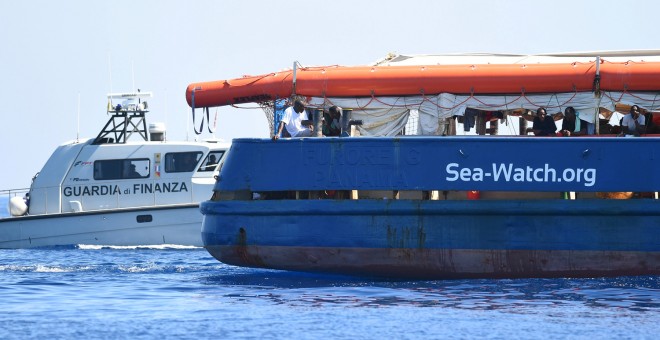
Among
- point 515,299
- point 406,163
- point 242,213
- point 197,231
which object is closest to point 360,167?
point 406,163

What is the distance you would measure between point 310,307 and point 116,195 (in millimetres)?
11635

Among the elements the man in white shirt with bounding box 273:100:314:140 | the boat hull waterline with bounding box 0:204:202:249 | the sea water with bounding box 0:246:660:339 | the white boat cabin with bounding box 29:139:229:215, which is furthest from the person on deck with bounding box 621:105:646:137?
the white boat cabin with bounding box 29:139:229:215

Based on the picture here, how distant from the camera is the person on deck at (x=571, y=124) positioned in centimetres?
1602

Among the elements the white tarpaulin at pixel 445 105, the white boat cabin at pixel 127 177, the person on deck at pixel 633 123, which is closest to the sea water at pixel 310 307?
the person on deck at pixel 633 123

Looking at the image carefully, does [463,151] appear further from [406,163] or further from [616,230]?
[616,230]

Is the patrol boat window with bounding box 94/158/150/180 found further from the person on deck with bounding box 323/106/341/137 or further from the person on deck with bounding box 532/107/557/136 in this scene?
the person on deck with bounding box 532/107/557/136

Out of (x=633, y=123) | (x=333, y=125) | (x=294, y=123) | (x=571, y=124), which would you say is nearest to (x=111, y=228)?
(x=294, y=123)

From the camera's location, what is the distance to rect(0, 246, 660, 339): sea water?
478 inches

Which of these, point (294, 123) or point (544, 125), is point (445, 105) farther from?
point (294, 123)

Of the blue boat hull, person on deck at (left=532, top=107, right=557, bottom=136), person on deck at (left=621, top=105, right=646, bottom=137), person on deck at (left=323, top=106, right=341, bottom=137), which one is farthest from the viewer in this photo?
person on deck at (left=323, top=106, right=341, bottom=137)

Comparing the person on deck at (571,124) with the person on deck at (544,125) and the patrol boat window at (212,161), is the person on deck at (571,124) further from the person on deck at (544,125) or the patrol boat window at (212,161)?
the patrol boat window at (212,161)

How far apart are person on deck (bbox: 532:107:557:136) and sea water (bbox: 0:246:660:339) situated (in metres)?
1.95

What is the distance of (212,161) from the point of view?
2444cm

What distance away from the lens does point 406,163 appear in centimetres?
1570
